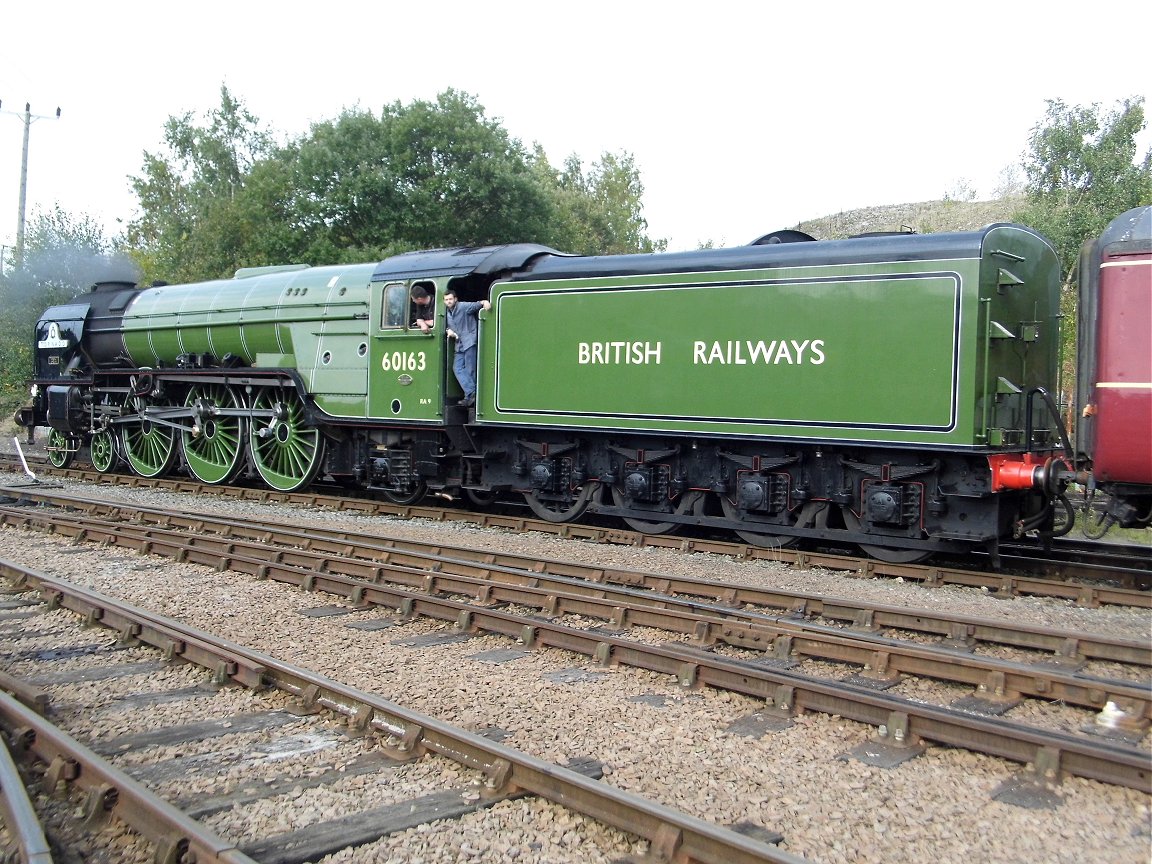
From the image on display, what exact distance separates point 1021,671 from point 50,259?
32.7 meters

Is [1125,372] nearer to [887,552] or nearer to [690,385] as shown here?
[887,552]

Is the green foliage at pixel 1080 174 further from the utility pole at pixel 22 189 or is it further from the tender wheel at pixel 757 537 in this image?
the utility pole at pixel 22 189

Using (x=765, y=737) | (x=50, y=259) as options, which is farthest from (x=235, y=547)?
(x=50, y=259)

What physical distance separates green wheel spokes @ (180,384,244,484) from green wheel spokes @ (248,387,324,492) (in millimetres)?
463

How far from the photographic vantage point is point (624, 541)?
34.7ft

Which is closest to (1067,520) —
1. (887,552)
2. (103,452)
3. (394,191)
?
(887,552)

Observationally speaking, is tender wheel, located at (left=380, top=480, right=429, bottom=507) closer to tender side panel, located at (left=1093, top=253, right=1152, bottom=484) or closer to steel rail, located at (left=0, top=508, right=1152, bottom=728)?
steel rail, located at (left=0, top=508, right=1152, bottom=728)

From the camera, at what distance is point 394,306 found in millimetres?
12688

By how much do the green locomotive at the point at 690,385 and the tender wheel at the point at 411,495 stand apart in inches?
4.2

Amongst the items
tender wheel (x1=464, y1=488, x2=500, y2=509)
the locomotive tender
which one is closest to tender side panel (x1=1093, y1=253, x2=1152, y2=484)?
the locomotive tender

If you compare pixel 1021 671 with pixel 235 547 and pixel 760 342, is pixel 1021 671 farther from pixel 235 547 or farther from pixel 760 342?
pixel 235 547

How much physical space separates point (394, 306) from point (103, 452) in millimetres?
8408

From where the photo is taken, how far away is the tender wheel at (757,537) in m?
9.97

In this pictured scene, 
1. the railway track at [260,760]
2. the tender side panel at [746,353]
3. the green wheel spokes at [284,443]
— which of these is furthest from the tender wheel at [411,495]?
the railway track at [260,760]
